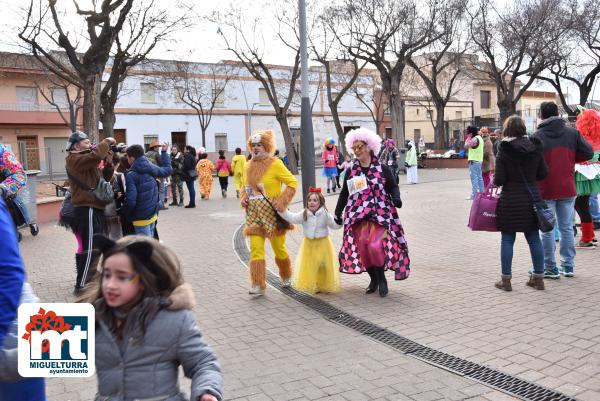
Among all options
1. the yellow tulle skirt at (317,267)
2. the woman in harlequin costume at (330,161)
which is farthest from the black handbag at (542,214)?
the woman in harlequin costume at (330,161)

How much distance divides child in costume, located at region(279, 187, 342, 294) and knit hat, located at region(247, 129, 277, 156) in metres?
0.75

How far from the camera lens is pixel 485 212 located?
19.7 feet

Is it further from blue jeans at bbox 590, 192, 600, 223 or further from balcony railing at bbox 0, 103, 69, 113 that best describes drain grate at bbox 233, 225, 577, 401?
balcony railing at bbox 0, 103, 69, 113

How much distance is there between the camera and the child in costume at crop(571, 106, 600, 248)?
7574 millimetres

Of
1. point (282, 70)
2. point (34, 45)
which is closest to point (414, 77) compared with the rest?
point (282, 70)

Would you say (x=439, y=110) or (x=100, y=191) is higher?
(x=439, y=110)

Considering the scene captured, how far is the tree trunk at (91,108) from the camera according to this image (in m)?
18.2

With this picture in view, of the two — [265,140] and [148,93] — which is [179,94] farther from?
[265,140]

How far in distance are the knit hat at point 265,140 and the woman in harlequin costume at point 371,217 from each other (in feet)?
2.98

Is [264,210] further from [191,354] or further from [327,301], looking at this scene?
[191,354]

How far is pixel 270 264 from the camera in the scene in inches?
316

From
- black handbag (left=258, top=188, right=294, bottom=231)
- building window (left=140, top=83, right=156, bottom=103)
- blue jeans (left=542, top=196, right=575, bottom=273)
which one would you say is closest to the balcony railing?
building window (left=140, top=83, right=156, bottom=103)

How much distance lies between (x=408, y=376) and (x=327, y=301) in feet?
6.73

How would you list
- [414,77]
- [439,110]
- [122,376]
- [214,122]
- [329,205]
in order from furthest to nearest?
[414,77]
[214,122]
[439,110]
[329,205]
[122,376]
